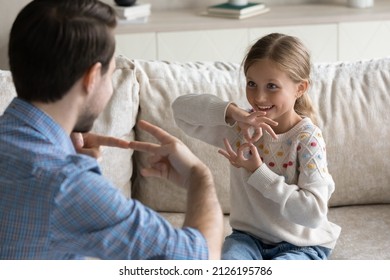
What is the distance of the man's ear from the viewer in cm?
152

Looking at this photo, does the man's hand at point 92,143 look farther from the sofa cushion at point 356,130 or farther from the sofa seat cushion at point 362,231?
the sofa cushion at point 356,130

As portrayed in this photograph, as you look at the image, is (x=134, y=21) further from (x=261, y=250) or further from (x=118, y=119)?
(x=261, y=250)

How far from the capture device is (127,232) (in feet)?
4.72

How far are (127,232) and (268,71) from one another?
0.84 metres

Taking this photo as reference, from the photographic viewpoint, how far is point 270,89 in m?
2.13

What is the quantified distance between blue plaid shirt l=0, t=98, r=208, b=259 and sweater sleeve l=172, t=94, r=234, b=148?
79cm

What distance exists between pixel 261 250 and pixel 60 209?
949 mm

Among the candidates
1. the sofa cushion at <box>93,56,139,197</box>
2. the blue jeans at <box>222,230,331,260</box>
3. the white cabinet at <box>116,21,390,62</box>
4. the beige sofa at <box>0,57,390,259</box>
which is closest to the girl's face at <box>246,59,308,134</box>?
the blue jeans at <box>222,230,331,260</box>

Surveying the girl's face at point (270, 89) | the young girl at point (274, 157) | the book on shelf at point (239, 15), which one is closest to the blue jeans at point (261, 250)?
the young girl at point (274, 157)

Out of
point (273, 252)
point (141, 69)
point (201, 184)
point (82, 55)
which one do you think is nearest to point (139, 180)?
point (141, 69)

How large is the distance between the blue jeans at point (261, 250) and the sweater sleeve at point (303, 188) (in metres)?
0.13

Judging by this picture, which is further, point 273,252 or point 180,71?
point 180,71

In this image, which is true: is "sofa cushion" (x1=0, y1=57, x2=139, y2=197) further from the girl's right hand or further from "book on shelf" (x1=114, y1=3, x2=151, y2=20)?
"book on shelf" (x1=114, y1=3, x2=151, y2=20)

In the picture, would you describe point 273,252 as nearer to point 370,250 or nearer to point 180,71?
point 370,250
